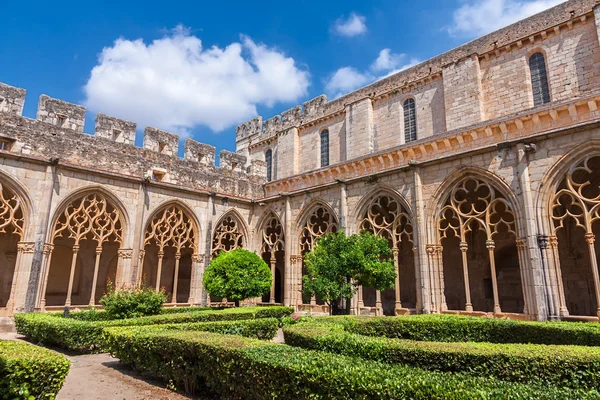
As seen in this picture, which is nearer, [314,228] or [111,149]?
[111,149]

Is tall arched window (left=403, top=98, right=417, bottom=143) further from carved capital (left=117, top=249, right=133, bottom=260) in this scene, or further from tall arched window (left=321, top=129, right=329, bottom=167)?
carved capital (left=117, top=249, right=133, bottom=260)

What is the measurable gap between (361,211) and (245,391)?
955 cm

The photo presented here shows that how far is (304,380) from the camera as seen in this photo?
3600 millimetres

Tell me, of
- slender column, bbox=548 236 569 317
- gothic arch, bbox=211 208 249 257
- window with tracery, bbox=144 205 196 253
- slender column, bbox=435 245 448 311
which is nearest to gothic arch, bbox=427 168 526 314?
slender column, bbox=435 245 448 311

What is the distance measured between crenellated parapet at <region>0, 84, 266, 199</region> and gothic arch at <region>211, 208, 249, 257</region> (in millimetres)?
924

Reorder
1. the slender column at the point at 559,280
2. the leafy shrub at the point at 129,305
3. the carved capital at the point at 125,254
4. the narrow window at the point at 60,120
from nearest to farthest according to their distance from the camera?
the slender column at the point at 559,280
the leafy shrub at the point at 129,305
the carved capital at the point at 125,254
the narrow window at the point at 60,120

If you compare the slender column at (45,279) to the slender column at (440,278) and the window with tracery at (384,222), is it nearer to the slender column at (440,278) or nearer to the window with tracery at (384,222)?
the window with tracery at (384,222)

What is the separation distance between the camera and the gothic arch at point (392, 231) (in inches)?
475

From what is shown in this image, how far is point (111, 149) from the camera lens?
541 inches

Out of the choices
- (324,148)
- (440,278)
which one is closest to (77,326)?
(440,278)

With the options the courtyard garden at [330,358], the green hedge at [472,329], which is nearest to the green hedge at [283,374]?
the courtyard garden at [330,358]

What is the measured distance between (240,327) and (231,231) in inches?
323

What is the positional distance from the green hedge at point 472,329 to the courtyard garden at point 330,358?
19mm

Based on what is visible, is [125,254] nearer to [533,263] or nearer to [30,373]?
[30,373]
